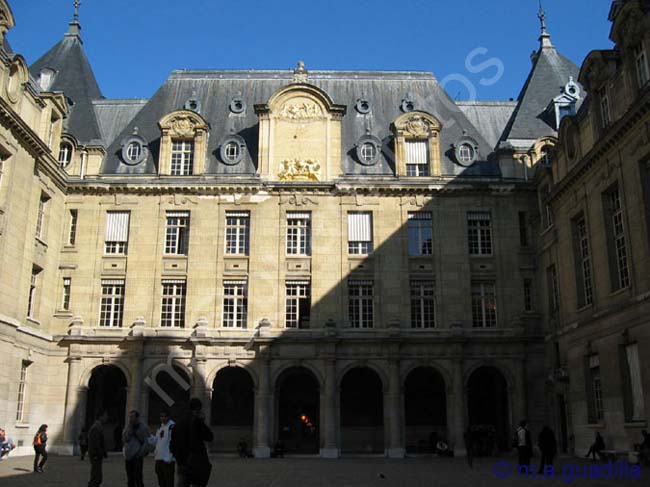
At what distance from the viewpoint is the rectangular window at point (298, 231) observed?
1294 inches

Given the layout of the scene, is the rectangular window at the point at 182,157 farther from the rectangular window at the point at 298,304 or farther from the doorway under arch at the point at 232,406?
the doorway under arch at the point at 232,406

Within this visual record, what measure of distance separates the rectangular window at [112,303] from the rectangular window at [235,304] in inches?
191

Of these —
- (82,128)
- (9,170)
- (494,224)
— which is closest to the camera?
(9,170)

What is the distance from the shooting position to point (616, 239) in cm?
2448

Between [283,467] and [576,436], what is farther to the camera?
[576,436]

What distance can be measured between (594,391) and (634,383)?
11.8ft

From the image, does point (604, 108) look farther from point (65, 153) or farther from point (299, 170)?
point (65, 153)

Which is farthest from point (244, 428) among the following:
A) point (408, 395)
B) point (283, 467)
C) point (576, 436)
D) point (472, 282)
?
point (576, 436)

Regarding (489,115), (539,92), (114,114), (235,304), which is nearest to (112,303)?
(235,304)

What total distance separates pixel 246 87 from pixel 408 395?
18912 mm

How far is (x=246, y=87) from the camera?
38.3 metres

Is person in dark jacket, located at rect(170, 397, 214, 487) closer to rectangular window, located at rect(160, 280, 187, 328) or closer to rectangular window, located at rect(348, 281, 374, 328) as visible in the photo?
rectangular window, located at rect(348, 281, 374, 328)

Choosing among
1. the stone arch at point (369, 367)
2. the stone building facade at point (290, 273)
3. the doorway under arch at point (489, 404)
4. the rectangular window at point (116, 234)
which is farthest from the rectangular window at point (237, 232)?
the doorway under arch at point (489, 404)

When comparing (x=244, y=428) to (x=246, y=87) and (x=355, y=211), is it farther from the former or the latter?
(x=246, y=87)
